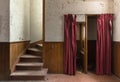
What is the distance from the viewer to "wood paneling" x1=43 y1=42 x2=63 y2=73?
6914mm

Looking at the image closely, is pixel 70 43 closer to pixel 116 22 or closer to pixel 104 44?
pixel 104 44

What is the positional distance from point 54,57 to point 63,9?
1718 mm

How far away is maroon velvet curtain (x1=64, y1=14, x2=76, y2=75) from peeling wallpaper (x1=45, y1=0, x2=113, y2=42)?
0.64 ft

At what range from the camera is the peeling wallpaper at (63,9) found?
6.87 meters

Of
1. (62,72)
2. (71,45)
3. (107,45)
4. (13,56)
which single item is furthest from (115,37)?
(13,56)

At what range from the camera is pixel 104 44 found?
678 centimetres

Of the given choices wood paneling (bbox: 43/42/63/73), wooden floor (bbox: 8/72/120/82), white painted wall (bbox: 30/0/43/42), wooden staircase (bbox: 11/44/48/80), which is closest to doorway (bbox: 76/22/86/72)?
wooden floor (bbox: 8/72/120/82)

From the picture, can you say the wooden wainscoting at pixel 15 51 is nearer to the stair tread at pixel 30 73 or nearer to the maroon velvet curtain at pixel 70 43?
the stair tread at pixel 30 73

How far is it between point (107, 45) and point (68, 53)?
1374 mm

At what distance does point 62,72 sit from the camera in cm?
691

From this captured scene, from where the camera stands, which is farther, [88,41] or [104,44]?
[88,41]

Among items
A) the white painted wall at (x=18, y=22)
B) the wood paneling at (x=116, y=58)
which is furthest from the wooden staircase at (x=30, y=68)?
the wood paneling at (x=116, y=58)

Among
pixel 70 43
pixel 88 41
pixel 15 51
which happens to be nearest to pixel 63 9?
pixel 70 43

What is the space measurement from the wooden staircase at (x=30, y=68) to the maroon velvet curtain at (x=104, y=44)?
1.91 m
